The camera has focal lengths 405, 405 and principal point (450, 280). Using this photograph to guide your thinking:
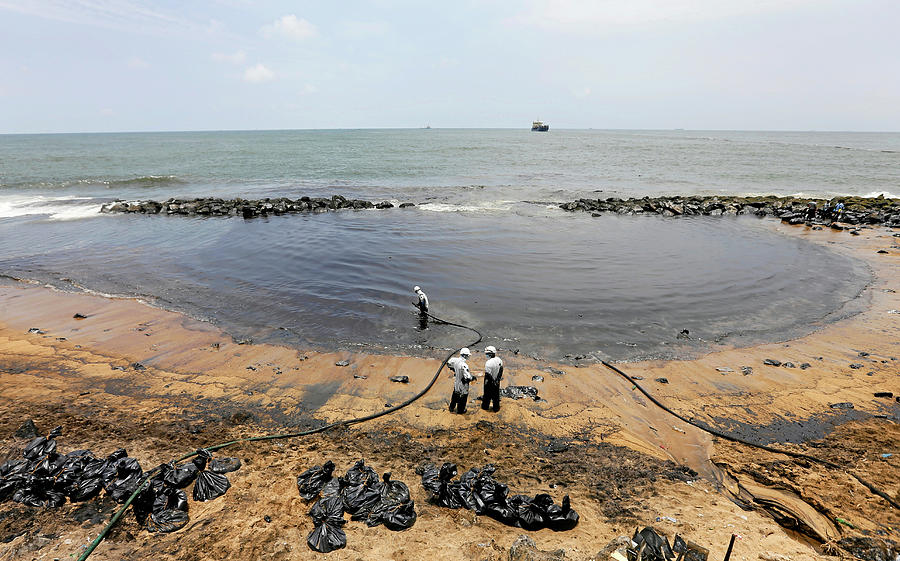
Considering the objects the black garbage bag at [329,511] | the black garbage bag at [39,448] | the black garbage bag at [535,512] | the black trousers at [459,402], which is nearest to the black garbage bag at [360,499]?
the black garbage bag at [329,511]

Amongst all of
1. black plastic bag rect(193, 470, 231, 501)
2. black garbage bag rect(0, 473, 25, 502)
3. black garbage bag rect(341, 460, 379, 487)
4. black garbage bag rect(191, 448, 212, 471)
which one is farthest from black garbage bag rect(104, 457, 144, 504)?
black garbage bag rect(341, 460, 379, 487)

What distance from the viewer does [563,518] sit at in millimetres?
5438

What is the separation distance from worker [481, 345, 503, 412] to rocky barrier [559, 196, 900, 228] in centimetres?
2285

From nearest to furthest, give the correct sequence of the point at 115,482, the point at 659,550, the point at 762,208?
the point at 659,550
the point at 115,482
the point at 762,208

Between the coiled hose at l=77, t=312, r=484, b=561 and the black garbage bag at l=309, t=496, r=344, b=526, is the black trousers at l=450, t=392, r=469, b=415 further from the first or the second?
the black garbage bag at l=309, t=496, r=344, b=526

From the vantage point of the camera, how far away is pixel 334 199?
30828 millimetres

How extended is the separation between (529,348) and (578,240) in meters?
12.3

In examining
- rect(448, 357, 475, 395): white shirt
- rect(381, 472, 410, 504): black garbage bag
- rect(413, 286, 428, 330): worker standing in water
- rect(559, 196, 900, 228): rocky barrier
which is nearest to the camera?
rect(381, 472, 410, 504): black garbage bag

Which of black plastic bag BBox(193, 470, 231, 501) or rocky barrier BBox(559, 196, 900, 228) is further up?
rocky barrier BBox(559, 196, 900, 228)

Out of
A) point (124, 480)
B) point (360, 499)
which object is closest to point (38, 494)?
point (124, 480)

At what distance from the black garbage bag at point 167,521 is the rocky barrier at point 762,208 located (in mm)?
27498

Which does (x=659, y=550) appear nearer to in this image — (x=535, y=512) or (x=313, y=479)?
(x=535, y=512)

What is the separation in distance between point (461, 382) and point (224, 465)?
4.26 meters

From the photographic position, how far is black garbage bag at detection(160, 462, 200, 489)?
232 inches
